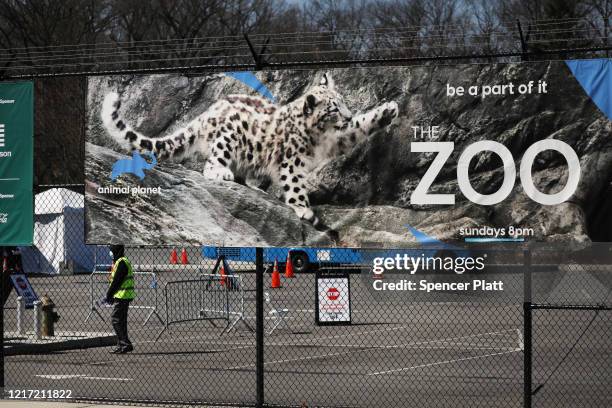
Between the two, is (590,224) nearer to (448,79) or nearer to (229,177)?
(448,79)

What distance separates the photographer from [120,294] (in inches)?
666

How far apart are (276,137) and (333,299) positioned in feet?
32.9

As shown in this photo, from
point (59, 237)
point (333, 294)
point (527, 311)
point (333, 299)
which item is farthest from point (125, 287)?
point (59, 237)

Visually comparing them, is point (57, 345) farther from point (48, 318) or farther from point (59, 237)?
point (59, 237)

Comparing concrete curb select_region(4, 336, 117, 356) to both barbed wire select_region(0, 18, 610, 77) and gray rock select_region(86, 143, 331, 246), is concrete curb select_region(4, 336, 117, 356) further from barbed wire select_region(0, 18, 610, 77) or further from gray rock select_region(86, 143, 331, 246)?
gray rock select_region(86, 143, 331, 246)

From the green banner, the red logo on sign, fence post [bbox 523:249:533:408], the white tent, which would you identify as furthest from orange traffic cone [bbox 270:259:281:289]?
fence post [bbox 523:249:533:408]

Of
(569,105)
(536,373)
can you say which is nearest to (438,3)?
(536,373)

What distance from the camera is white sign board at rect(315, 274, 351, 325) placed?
1994cm

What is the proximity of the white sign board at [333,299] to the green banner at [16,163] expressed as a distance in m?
8.38

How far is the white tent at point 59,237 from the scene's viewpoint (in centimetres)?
3694

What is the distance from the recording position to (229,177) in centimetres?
1120

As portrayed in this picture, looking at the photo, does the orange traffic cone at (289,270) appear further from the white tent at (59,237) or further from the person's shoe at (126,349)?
the person's shoe at (126,349)

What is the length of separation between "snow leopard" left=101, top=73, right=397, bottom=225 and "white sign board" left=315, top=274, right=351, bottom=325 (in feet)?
28.6

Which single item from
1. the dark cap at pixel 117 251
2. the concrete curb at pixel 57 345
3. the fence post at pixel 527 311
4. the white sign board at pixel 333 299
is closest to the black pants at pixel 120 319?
the dark cap at pixel 117 251
